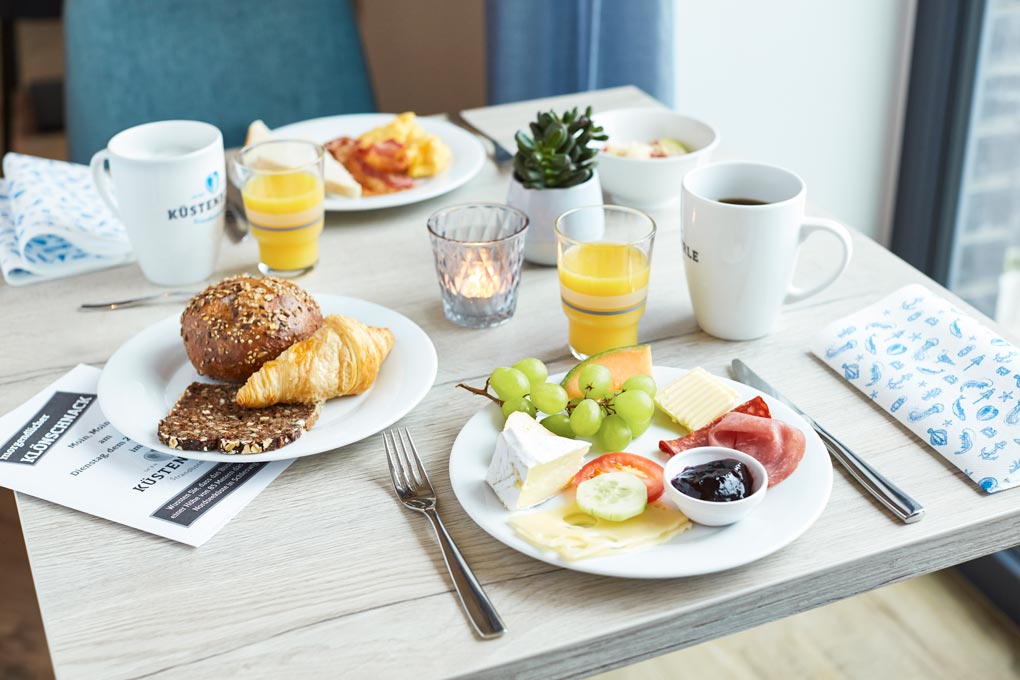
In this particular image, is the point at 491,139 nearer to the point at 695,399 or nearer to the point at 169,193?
the point at 169,193

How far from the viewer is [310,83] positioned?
7.41ft

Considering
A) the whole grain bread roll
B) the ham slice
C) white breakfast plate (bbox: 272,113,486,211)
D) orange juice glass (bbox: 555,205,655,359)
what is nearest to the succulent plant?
orange juice glass (bbox: 555,205,655,359)

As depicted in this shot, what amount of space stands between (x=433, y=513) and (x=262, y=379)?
0.79 feet

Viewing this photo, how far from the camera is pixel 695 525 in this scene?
79cm

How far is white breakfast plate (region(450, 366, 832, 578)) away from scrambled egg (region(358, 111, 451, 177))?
2.27 feet

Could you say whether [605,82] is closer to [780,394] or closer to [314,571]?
[780,394]

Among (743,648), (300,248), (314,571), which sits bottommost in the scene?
(743,648)

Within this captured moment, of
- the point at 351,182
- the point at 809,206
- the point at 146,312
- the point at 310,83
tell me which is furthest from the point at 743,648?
the point at 310,83

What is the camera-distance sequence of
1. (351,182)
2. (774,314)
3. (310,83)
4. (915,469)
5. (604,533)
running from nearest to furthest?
1. (604,533)
2. (915,469)
3. (774,314)
4. (351,182)
5. (310,83)

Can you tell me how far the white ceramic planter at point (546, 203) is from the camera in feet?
4.06

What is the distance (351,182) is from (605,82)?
101cm

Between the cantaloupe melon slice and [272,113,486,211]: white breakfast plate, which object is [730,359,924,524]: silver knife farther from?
[272,113,486,211]: white breakfast plate

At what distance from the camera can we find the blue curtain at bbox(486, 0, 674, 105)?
215 centimetres

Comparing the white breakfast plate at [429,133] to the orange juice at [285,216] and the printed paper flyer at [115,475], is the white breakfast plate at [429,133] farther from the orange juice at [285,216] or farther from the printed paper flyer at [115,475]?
the printed paper flyer at [115,475]
